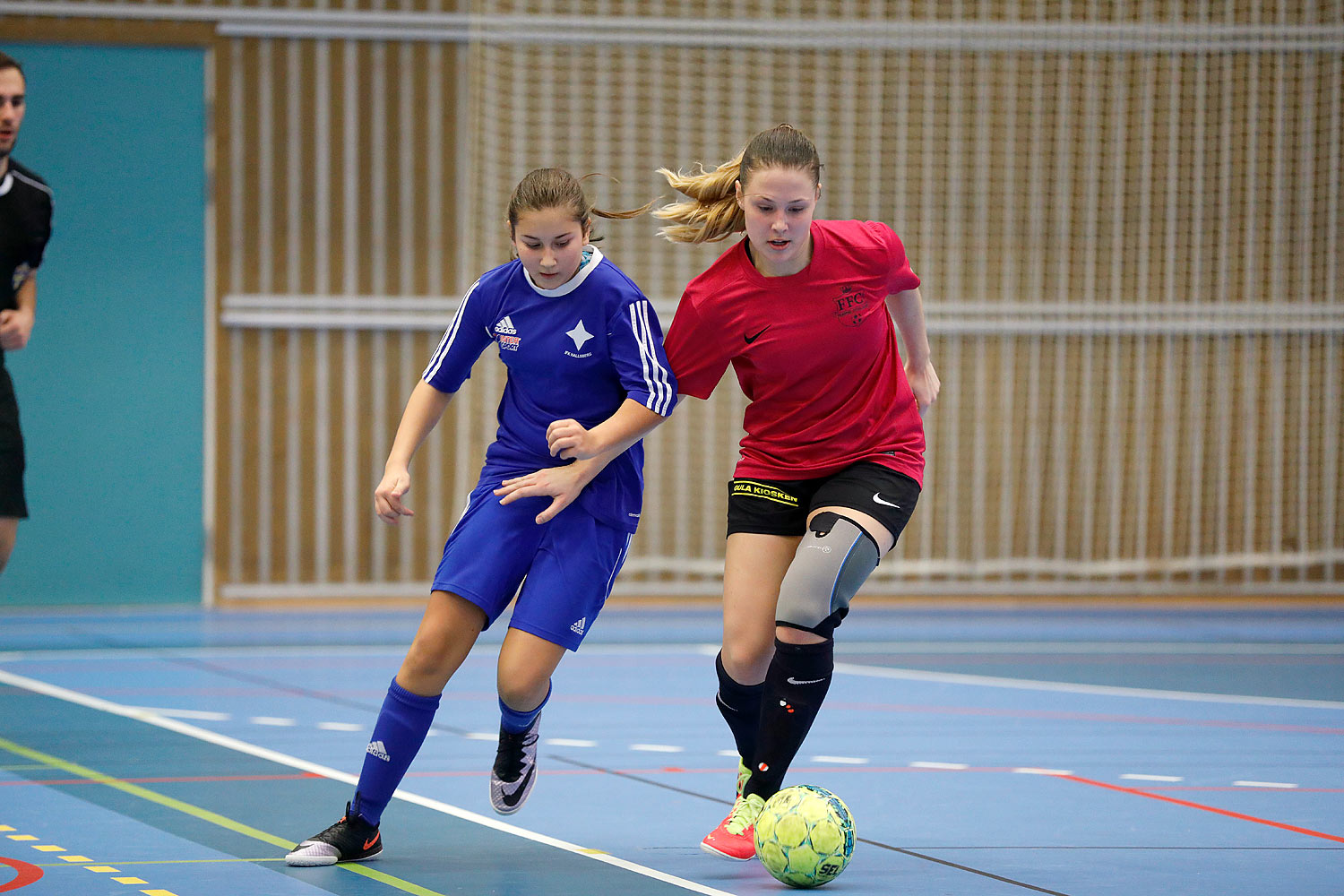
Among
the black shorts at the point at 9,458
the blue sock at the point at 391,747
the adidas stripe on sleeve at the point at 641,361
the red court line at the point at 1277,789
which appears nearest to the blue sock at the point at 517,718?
the blue sock at the point at 391,747

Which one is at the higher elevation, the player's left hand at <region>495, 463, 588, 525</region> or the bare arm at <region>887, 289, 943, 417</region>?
the bare arm at <region>887, 289, 943, 417</region>

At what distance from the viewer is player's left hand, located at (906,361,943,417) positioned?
398cm

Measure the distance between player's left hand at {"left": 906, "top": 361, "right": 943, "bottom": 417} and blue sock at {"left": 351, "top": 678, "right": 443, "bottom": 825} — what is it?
4.79 ft

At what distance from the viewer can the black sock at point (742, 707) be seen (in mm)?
3723

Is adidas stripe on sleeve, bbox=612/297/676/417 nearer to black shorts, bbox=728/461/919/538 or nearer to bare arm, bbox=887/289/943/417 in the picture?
black shorts, bbox=728/461/919/538

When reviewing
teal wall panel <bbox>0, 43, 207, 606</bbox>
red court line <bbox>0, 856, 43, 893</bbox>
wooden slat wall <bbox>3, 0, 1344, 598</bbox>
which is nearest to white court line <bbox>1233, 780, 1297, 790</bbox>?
red court line <bbox>0, 856, 43, 893</bbox>

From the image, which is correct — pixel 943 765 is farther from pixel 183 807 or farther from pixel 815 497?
pixel 183 807

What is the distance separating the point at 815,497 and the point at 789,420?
0.69 ft

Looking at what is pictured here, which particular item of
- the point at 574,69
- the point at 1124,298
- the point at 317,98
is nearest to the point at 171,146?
the point at 317,98

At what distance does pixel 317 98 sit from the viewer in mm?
10094

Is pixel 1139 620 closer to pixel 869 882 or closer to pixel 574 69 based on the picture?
pixel 574 69

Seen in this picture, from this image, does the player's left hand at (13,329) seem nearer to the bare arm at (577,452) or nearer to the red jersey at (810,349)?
the bare arm at (577,452)

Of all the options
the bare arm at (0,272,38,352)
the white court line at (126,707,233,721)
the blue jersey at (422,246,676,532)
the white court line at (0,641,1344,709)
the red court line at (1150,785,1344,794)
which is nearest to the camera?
the blue jersey at (422,246,676,532)

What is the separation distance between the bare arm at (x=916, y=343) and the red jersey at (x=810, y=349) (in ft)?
0.43
